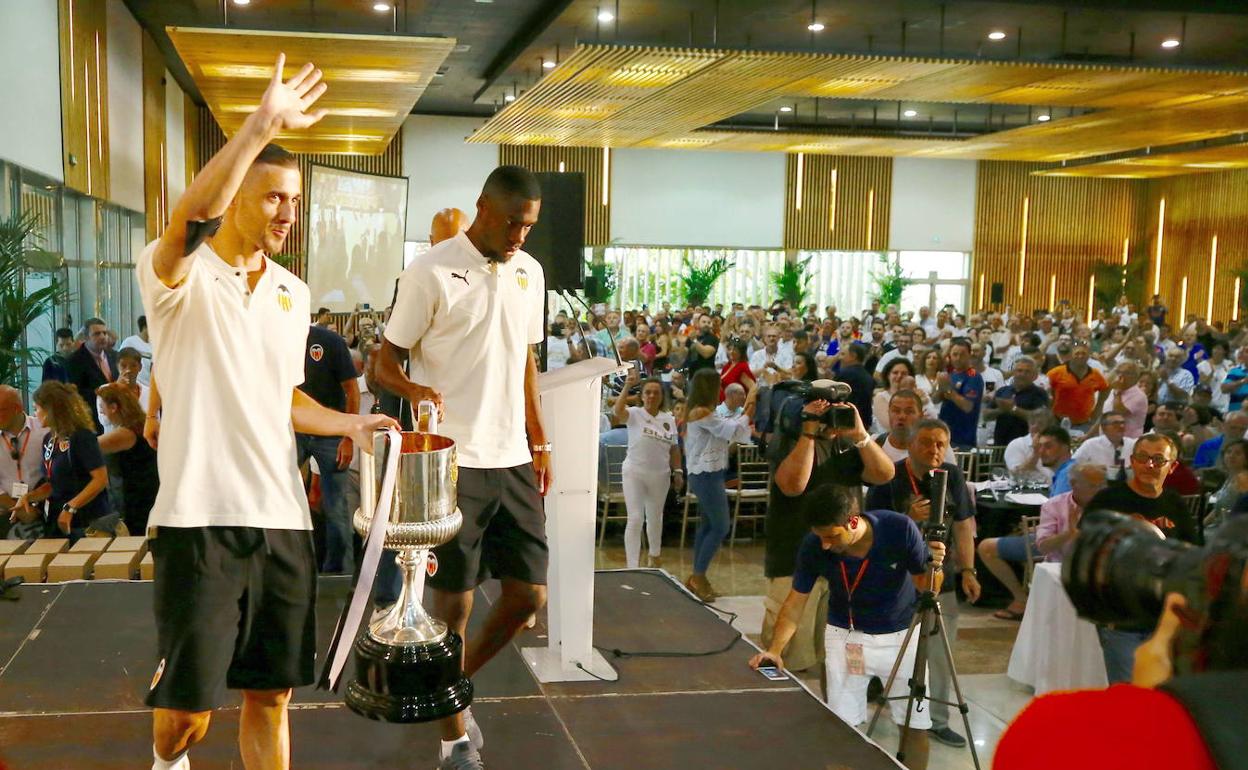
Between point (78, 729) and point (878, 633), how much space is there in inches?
→ 107

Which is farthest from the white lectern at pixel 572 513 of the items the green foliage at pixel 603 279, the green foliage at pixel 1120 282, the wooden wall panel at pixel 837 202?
the green foliage at pixel 1120 282

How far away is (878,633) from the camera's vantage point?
14.2 ft

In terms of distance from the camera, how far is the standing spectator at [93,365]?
892 centimetres

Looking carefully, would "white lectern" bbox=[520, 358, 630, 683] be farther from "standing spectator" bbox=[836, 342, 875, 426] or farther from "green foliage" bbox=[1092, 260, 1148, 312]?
"green foliage" bbox=[1092, 260, 1148, 312]

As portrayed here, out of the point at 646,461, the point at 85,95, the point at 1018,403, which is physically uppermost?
the point at 85,95

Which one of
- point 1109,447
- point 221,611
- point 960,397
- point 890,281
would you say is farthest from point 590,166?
point 221,611

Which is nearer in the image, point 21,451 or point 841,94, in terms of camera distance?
point 21,451

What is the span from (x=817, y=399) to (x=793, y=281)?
19685 millimetres

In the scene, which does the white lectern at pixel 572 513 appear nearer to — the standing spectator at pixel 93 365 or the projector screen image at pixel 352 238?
the standing spectator at pixel 93 365

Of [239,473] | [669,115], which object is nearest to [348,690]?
[239,473]

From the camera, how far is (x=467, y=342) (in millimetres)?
2955

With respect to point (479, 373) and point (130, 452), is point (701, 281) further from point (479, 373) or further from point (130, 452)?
point (479, 373)

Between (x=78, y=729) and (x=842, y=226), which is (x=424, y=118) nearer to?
(x=842, y=226)

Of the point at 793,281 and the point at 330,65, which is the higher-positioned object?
the point at 330,65
